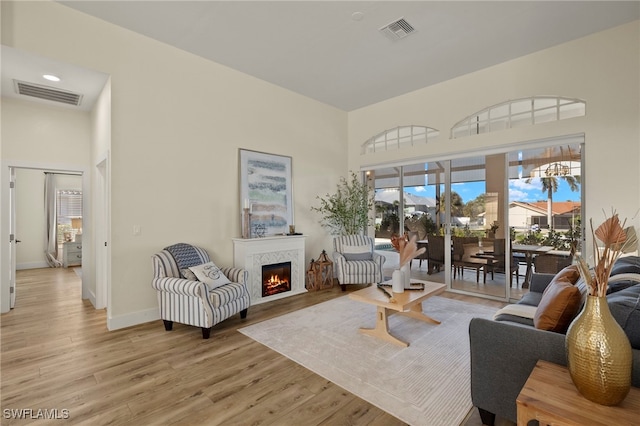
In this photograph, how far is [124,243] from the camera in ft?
12.1

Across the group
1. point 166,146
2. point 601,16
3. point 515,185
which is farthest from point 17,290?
point 601,16

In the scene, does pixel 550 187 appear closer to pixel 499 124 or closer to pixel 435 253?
pixel 499 124

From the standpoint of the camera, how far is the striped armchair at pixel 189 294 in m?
3.31

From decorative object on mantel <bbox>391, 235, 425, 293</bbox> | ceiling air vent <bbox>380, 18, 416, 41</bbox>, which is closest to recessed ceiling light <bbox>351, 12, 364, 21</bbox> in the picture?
ceiling air vent <bbox>380, 18, 416, 41</bbox>

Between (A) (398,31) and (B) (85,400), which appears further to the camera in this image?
(A) (398,31)

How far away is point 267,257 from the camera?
4.79 meters

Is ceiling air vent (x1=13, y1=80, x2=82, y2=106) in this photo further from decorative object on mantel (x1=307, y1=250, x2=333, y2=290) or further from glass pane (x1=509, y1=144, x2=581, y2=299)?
glass pane (x1=509, y1=144, x2=581, y2=299)

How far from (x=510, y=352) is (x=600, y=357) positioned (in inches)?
21.8

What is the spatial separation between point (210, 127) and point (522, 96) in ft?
15.2

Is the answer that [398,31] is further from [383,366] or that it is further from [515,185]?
[383,366]

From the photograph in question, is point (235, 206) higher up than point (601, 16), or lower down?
lower down

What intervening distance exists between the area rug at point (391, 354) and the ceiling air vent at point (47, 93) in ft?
13.2

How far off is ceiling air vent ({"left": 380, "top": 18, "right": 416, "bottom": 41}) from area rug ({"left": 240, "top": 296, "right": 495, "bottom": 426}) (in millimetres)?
3597

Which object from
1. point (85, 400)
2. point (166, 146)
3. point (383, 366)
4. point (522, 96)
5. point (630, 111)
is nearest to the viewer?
point (85, 400)
